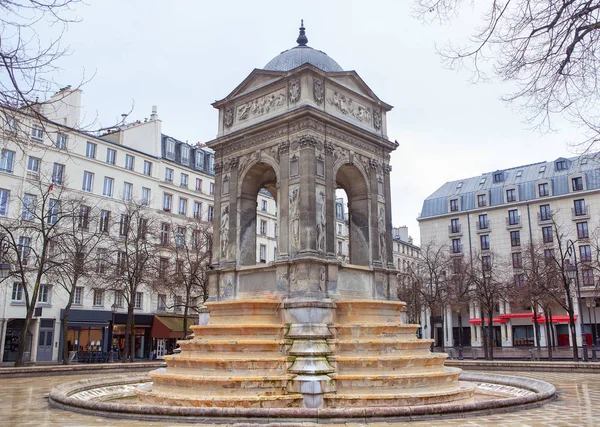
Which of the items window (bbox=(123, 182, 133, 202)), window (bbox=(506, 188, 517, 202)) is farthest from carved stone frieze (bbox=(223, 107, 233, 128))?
window (bbox=(506, 188, 517, 202))

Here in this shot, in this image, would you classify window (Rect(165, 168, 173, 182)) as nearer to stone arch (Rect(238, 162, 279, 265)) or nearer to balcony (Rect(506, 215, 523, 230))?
stone arch (Rect(238, 162, 279, 265))

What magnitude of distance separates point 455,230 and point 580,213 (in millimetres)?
13945

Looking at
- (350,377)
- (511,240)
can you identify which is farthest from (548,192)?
(350,377)

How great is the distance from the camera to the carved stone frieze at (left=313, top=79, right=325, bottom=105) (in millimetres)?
16125

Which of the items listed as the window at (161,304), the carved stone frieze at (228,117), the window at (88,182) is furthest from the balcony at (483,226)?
the carved stone frieze at (228,117)

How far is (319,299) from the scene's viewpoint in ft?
46.9

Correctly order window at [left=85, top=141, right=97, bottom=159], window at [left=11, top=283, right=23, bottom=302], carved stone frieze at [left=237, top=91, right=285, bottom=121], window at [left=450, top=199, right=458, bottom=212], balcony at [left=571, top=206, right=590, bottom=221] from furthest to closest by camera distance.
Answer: window at [left=450, top=199, right=458, bottom=212]
balcony at [left=571, top=206, right=590, bottom=221]
window at [left=85, top=141, right=97, bottom=159]
window at [left=11, top=283, right=23, bottom=302]
carved stone frieze at [left=237, top=91, right=285, bottom=121]

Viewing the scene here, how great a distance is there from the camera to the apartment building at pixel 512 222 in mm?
56281

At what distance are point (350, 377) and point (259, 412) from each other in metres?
2.76

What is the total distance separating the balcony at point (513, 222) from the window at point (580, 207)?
583cm

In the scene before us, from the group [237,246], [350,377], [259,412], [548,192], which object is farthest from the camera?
[548,192]

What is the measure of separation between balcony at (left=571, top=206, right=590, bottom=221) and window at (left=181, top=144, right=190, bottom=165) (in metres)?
40.0

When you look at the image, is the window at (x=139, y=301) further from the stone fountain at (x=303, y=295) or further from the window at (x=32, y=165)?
the stone fountain at (x=303, y=295)

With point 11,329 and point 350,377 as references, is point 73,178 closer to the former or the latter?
point 11,329
